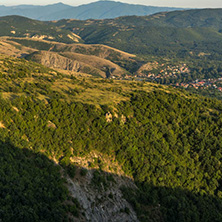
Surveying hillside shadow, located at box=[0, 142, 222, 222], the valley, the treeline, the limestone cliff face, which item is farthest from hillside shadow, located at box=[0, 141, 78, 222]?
the treeline

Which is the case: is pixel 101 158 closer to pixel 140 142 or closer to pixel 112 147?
pixel 112 147

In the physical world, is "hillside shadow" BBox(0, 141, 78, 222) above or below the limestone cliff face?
above

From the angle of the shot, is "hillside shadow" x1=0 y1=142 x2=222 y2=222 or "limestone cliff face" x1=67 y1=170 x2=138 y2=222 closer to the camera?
"hillside shadow" x1=0 y1=142 x2=222 y2=222

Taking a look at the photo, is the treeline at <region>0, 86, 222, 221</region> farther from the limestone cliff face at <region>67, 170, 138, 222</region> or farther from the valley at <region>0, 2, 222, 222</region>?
the limestone cliff face at <region>67, 170, 138, 222</region>

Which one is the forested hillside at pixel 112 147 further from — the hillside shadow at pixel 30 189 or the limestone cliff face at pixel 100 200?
the limestone cliff face at pixel 100 200

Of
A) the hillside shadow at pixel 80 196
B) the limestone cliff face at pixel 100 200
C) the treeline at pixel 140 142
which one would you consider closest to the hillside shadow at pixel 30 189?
the hillside shadow at pixel 80 196

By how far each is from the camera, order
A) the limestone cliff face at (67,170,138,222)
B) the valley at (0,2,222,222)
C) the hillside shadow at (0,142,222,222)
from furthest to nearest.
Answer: the limestone cliff face at (67,170,138,222) → the valley at (0,2,222,222) → the hillside shadow at (0,142,222,222)
